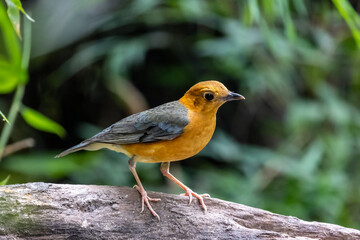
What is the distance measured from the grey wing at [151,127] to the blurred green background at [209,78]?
2.05m

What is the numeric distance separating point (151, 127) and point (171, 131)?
0.19 m

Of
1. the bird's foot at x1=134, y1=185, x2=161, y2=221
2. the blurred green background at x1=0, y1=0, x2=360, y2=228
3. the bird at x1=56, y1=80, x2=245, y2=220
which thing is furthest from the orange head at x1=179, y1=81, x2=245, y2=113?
the blurred green background at x1=0, y1=0, x2=360, y2=228

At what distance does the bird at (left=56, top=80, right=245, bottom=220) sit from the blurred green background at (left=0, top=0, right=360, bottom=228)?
2.09m

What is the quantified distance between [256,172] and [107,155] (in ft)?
7.02

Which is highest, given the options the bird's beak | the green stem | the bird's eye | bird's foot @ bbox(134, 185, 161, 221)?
the bird's beak

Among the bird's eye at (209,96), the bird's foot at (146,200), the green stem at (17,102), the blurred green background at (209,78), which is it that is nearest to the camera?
the bird's foot at (146,200)

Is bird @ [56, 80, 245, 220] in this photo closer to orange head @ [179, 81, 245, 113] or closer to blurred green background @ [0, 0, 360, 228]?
orange head @ [179, 81, 245, 113]

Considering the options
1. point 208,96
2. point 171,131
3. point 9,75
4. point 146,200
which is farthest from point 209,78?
point 9,75

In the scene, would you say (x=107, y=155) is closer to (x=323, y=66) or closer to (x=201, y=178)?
(x=201, y=178)

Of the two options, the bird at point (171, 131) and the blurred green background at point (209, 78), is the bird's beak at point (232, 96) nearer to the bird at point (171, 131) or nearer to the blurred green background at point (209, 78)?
the bird at point (171, 131)

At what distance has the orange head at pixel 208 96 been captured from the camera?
3.75m

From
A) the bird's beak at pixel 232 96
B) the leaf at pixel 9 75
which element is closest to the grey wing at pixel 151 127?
the bird's beak at pixel 232 96

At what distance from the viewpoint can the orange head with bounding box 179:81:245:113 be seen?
3.75m

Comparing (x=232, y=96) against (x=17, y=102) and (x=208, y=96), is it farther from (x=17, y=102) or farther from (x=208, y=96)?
(x=17, y=102)
